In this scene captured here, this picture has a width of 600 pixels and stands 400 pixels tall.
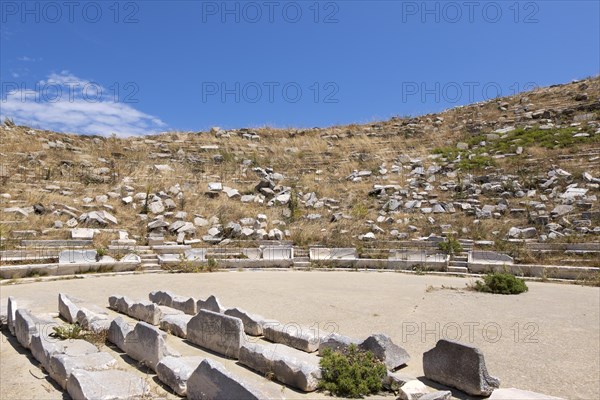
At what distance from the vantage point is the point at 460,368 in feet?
15.8

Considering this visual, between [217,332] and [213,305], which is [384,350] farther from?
[213,305]

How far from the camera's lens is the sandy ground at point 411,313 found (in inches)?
220

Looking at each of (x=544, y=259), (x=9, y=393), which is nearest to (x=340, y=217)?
(x=544, y=259)

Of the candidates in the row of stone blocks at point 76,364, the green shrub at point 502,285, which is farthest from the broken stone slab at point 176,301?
the green shrub at point 502,285

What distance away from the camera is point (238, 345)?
18.7ft

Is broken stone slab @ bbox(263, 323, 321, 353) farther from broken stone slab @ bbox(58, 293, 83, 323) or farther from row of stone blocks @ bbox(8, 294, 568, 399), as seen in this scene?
broken stone slab @ bbox(58, 293, 83, 323)

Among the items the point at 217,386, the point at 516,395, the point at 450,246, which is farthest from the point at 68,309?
the point at 450,246

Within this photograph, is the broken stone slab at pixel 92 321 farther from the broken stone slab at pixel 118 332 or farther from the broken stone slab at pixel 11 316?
the broken stone slab at pixel 11 316

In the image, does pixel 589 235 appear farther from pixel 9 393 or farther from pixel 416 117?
pixel 416 117

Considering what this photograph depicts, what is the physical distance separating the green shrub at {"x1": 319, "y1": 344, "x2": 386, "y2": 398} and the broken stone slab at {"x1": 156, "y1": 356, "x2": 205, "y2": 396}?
143 centimetres

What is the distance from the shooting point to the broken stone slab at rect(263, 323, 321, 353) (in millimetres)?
6054

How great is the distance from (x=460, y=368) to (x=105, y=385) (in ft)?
12.0

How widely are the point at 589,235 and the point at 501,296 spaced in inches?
288

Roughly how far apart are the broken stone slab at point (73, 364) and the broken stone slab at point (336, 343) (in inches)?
98.9
